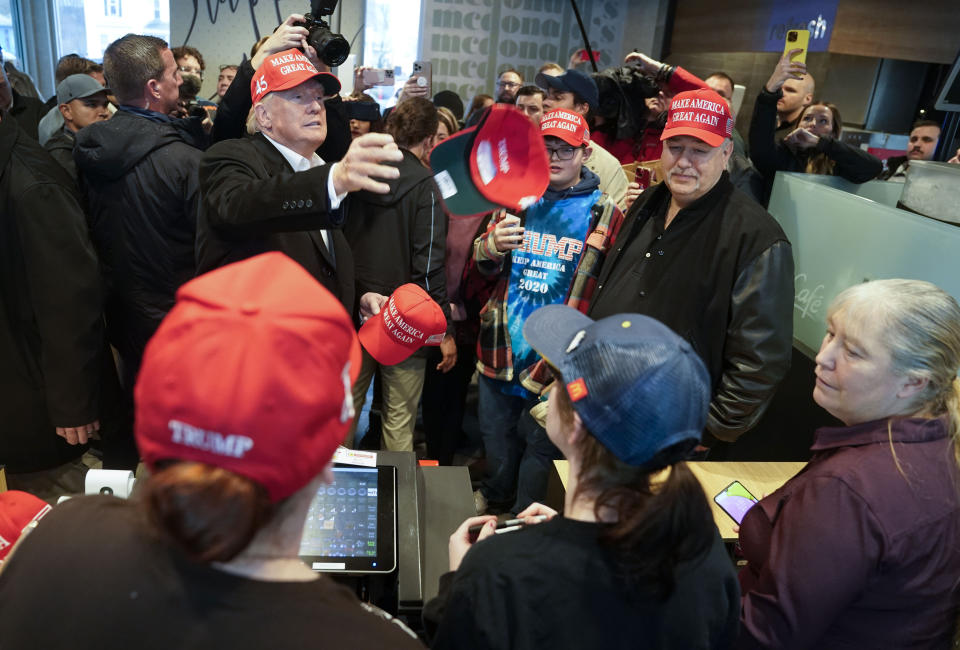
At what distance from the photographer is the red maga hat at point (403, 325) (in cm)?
214

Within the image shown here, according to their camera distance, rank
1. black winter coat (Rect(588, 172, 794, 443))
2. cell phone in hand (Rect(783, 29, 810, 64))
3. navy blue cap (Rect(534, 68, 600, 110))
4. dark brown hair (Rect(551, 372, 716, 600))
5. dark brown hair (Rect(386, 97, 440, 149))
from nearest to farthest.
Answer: dark brown hair (Rect(551, 372, 716, 600)) → black winter coat (Rect(588, 172, 794, 443)) → cell phone in hand (Rect(783, 29, 810, 64)) → dark brown hair (Rect(386, 97, 440, 149)) → navy blue cap (Rect(534, 68, 600, 110))

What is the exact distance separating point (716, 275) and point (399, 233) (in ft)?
3.80

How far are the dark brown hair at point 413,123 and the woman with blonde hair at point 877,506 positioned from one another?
1.89 meters

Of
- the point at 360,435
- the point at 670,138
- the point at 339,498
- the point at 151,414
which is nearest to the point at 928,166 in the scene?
the point at 670,138

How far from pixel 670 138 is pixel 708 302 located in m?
0.52

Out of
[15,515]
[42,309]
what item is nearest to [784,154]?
[42,309]

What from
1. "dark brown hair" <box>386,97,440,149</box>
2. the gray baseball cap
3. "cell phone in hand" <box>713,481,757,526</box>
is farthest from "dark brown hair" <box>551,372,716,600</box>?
the gray baseball cap

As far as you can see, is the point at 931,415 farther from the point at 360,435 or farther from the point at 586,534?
the point at 360,435

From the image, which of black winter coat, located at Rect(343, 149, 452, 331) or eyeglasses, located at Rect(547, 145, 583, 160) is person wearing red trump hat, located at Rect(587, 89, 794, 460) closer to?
eyeglasses, located at Rect(547, 145, 583, 160)

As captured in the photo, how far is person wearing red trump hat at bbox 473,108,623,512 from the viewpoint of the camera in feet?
7.68

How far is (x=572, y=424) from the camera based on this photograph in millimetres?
1010

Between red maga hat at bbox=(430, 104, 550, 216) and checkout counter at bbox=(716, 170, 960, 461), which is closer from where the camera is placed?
red maga hat at bbox=(430, 104, 550, 216)

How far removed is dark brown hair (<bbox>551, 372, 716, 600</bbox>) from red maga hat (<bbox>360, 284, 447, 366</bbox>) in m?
1.22

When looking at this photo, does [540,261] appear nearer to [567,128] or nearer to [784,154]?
[567,128]
